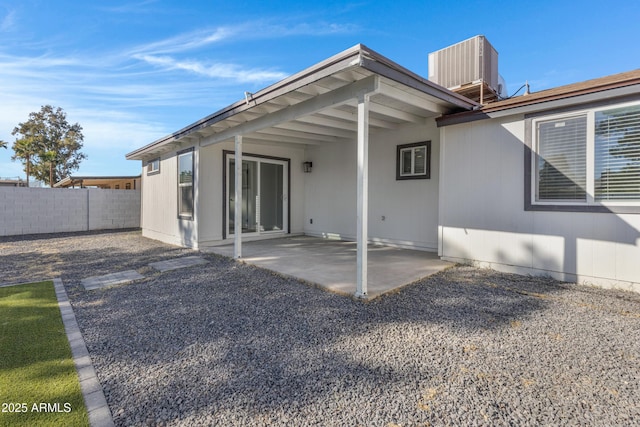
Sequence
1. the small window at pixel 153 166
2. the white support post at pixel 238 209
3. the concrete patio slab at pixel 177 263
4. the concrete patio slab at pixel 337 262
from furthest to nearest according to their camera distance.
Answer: the small window at pixel 153 166
the white support post at pixel 238 209
the concrete patio slab at pixel 177 263
the concrete patio slab at pixel 337 262

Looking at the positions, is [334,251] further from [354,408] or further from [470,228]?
[354,408]

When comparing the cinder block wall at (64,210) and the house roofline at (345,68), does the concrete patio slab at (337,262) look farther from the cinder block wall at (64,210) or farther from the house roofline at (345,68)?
the cinder block wall at (64,210)

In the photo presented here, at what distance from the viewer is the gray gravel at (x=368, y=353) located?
6.21ft

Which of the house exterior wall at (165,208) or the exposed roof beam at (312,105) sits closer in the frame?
the exposed roof beam at (312,105)

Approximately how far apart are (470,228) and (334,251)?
2.81 m

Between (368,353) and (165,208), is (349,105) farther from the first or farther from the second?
(165,208)

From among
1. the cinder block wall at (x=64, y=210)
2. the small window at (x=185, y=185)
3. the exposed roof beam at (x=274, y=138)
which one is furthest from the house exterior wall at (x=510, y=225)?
the cinder block wall at (x=64, y=210)

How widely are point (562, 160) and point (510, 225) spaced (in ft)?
3.84

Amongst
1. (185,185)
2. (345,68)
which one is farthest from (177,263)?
(345,68)

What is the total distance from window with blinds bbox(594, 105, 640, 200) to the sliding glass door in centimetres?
692

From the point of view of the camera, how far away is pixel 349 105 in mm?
4734

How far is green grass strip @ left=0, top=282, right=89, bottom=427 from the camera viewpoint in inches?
72.8

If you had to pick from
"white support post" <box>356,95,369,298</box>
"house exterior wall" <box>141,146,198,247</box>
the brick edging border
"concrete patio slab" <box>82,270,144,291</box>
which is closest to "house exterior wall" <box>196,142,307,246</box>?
"house exterior wall" <box>141,146,198,247</box>

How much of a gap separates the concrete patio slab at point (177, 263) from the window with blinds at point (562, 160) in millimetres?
6072
